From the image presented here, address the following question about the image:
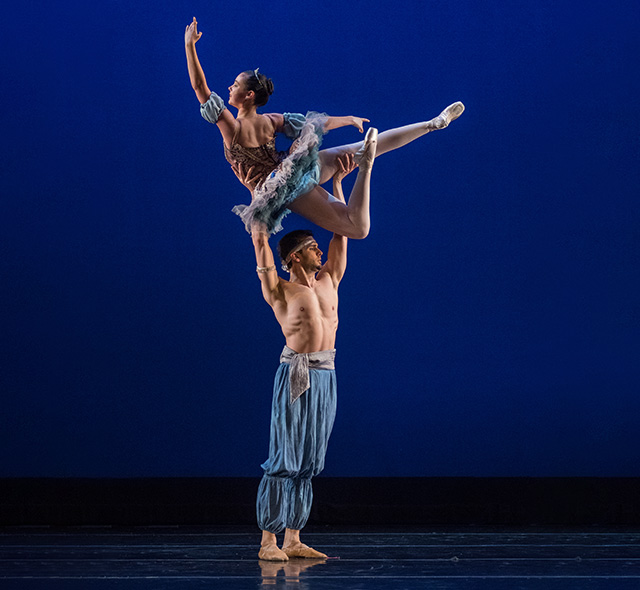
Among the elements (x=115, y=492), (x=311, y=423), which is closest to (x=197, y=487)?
(x=115, y=492)

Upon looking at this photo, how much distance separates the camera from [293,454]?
3.87 meters

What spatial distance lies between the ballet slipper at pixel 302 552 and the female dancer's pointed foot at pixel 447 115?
6.05ft

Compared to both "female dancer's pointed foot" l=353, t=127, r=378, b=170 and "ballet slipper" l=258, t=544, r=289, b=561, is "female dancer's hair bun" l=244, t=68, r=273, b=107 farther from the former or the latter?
"ballet slipper" l=258, t=544, r=289, b=561

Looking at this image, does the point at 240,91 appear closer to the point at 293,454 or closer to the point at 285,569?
the point at 293,454

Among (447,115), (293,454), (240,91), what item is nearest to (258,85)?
(240,91)

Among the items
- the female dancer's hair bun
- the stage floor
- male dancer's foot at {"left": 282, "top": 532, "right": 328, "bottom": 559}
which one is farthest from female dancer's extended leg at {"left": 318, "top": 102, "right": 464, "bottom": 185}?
the stage floor

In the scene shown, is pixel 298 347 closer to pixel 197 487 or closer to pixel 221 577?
pixel 221 577

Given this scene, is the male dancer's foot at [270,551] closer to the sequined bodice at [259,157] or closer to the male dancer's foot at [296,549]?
the male dancer's foot at [296,549]

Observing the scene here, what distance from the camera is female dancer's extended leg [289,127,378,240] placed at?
3.83m

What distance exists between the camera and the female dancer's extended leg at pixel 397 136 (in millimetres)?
4059

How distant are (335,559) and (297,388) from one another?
70cm

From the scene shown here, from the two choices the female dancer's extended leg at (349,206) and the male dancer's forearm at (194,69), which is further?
the female dancer's extended leg at (349,206)

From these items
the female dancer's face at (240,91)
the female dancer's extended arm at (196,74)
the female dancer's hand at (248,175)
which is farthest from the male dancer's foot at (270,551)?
the female dancer's face at (240,91)

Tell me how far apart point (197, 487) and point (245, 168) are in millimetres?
2046
